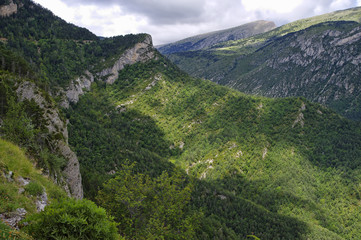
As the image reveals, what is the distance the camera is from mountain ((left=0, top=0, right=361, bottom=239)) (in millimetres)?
95438

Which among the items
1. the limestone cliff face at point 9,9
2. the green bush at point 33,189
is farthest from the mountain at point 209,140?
the green bush at point 33,189

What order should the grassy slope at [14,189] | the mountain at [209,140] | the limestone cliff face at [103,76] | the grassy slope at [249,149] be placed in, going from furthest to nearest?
the limestone cliff face at [103,76] < the grassy slope at [249,149] < the mountain at [209,140] < the grassy slope at [14,189]

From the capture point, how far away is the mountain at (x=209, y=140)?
95438 mm

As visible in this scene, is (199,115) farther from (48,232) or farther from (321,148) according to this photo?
(48,232)

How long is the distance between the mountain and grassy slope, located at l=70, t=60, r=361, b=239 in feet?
2.32

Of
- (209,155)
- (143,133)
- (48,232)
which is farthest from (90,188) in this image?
(209,155)

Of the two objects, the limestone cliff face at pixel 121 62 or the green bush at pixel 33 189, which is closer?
the green bush at pixel 33 189

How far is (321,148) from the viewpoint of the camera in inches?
6388

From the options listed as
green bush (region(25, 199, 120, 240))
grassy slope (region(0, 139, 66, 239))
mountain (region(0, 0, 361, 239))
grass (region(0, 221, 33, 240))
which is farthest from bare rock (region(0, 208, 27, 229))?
mountain (region(0, 0, 361, 239))

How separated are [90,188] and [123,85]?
138487 millimetres

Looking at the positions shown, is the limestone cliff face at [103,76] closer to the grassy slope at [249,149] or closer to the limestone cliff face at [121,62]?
the limestone cliff face at [121,62]

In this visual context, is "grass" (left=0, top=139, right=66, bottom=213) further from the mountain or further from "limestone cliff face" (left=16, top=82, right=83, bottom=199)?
the mountain

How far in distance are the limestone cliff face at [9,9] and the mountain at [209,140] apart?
9.45ft

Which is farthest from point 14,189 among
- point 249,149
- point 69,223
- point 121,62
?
point 121,62
